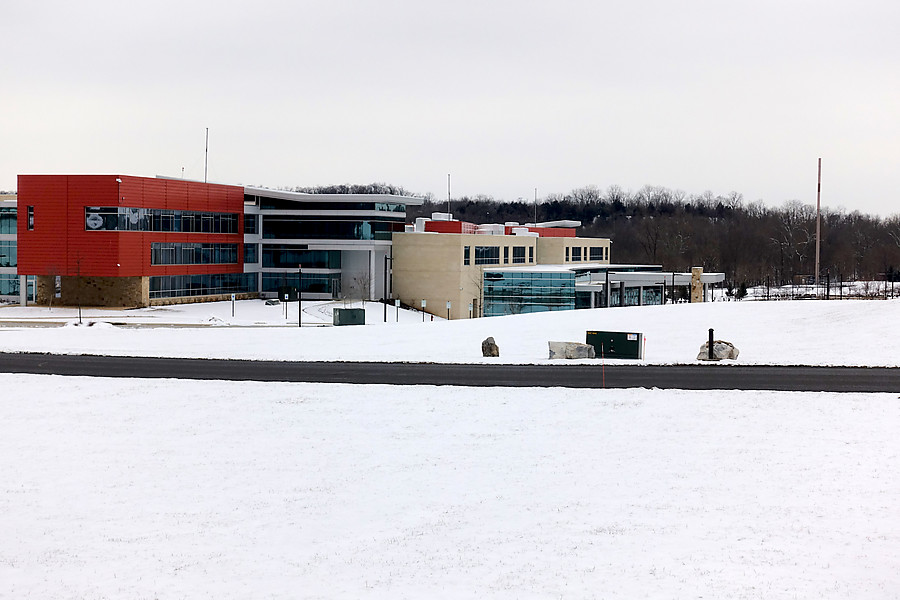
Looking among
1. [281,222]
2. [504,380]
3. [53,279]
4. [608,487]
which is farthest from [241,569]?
[281,222]

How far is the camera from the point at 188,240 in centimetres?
8612

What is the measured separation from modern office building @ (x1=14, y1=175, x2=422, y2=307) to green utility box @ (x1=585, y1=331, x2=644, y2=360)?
171 feet

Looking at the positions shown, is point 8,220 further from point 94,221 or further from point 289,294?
point 289,294

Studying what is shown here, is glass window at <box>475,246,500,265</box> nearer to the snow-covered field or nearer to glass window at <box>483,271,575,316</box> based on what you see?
glass window at <box>483,271,575,316</box>

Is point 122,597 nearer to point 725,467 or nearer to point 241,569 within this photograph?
point 241,569

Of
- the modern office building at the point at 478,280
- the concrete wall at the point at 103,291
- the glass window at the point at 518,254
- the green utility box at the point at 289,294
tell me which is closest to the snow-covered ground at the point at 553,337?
the concrete wall at the point at 103,291

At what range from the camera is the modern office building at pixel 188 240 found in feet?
258

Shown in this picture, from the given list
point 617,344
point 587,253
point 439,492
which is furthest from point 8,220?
point 439,492

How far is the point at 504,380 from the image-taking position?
3331 cm

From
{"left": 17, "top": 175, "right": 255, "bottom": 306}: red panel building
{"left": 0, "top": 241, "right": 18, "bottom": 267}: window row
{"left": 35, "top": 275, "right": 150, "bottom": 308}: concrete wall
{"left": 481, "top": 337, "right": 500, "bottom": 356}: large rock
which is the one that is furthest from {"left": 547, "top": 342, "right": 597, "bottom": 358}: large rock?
{"left": 0, "top": 241, "right": 18, "bottom": 267}: window row

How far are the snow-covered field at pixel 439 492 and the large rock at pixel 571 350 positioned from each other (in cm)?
813

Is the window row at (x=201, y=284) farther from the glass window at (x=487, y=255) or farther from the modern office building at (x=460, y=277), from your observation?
the glass window at (x=487, y=255)

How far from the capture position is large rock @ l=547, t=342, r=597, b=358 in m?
39.0

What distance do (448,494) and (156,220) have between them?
6746cm
